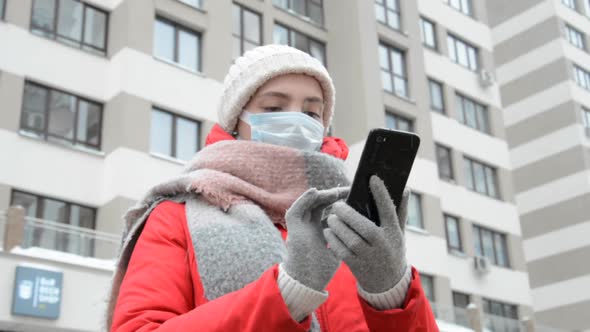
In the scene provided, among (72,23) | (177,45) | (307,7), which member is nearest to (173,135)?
(177,45)

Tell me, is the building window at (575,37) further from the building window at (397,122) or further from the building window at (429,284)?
the building window at (429,284)

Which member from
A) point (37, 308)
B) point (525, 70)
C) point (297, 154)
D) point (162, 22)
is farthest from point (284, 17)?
point (297, 154)

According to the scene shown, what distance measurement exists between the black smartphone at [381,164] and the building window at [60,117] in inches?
646

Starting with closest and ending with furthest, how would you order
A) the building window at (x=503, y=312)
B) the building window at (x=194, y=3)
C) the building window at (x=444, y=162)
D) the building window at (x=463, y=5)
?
the building window at (x=194, y=3) → the building window at (x=503, y=312) → the building window at (x=444, y=162) → the building window at (x=463, y=5)

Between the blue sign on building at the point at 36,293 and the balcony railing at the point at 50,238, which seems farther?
the balcony railing at the point at 50,238

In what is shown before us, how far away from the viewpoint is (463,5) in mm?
32031

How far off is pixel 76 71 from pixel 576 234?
24.8 m

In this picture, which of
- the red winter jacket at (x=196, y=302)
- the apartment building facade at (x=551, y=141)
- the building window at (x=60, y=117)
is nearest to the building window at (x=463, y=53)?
the apartment building facade at (x=551, y=141)

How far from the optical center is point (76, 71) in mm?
18562

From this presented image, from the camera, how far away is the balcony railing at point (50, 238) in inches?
535

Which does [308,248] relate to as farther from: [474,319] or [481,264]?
[481,264]

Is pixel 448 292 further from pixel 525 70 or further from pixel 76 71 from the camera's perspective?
pixel 525 70

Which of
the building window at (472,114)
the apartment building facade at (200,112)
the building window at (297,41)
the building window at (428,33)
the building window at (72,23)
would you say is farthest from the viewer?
the building window at (472,114)

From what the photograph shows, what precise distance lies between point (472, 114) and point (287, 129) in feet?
93.3
